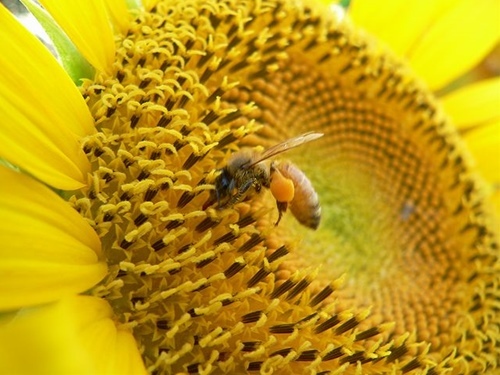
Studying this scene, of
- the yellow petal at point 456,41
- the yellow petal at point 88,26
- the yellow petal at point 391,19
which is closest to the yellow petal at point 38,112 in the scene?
the yellow petal at point 88,26

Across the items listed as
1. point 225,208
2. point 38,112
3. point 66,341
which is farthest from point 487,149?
point 66,341

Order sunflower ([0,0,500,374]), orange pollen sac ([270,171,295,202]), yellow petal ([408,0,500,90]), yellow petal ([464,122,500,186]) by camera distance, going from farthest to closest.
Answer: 1. yellow petal ([408,0,500,90])
2. yellow petal ([464,122,500,186])
3. orange pollen sac ([270,171,295,202])
4. sunflower ([0,0,500,374])

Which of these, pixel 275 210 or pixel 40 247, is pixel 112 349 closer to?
pixel 40 247

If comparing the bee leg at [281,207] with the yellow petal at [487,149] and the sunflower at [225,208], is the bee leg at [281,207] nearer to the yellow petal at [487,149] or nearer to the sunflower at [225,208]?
the sunflower at [225,208]

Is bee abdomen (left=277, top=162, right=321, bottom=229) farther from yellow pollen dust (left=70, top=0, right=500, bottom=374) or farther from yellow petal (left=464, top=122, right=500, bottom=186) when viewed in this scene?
yellow petal (left=464, top=122, right=500, bottom=186)

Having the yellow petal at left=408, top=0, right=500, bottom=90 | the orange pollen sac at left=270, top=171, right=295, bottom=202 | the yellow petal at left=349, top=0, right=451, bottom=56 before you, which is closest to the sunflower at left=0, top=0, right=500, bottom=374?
the orange pollen sac at left=270, top=171, right=295, bottom=202

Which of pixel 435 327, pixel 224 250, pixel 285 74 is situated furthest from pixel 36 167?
pixel 435 327

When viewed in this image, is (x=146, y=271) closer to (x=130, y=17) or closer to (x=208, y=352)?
(x=208, y=352)
